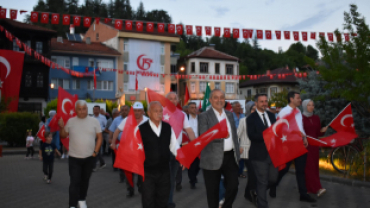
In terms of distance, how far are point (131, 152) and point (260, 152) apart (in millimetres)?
2163

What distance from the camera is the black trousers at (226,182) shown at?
5.48 meters

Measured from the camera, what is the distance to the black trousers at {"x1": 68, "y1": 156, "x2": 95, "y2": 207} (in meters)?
6.30

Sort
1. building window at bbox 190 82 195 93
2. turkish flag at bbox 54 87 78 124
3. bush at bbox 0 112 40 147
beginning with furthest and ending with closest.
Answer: building window at bbox 190 82 195 93 → bush at bbox 0 112 40 147 → turkish flag at bbox 54 87 78 124

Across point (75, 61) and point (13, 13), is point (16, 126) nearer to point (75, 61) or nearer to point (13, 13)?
point (13, 13)

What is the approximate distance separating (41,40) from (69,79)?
238 inches

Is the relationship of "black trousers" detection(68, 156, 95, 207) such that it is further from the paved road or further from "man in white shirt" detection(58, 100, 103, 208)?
the paved road

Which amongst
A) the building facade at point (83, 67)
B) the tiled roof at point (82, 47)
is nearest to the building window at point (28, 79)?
the building facade at point (83, 67)

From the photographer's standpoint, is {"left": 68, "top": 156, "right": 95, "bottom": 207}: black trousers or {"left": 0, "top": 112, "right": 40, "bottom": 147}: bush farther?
{"left": 0, "top": 112, "right": 40, "bottom": 147}: bush

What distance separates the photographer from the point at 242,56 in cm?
8894

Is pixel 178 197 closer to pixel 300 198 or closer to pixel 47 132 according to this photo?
pixel 300 198

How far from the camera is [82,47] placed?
50.6 metres

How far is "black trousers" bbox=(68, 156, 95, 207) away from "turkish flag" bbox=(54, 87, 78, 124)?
1127 mm

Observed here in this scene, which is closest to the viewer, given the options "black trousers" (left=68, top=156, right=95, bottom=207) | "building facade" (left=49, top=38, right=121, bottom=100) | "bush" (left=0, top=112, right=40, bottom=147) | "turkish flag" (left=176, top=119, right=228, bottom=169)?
"turkish flag" (left=176, top=119, right=228, bottom=169)

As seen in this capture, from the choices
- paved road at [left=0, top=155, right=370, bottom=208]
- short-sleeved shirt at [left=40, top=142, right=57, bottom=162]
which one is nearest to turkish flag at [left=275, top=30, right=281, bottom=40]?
paved road at [left=0, top=155, right=370, bottom=208]
